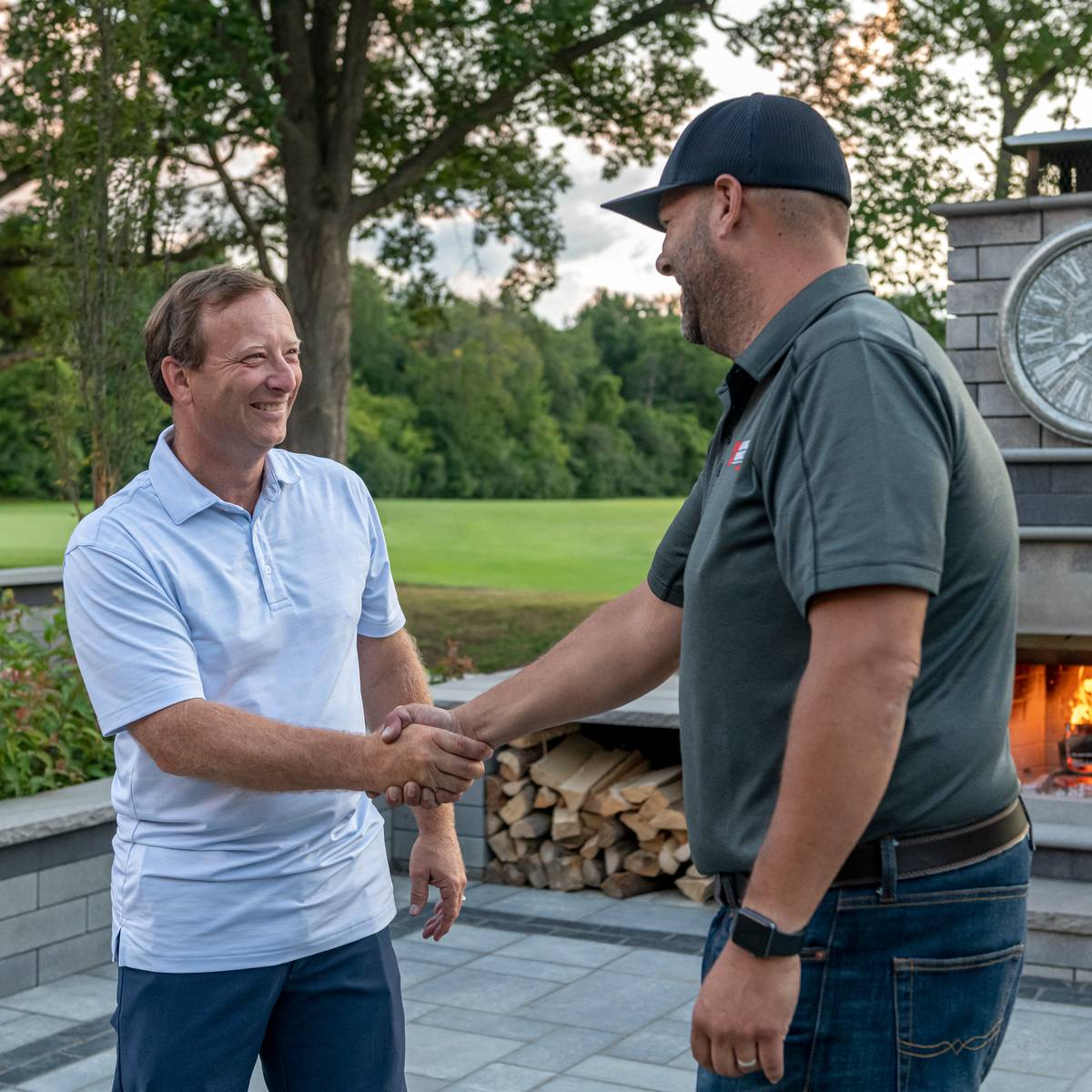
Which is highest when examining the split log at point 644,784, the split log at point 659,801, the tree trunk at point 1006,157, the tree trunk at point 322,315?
the tree trunk at point 1006,157

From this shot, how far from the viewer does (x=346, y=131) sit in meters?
11.7

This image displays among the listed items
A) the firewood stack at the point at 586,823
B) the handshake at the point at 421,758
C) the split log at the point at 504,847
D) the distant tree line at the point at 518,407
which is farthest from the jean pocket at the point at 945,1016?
the distant tree line at the point at 518,407

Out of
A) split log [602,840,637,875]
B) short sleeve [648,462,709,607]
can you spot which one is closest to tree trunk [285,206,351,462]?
split log [602,840,637,875]

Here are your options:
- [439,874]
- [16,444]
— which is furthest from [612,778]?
[16,444]

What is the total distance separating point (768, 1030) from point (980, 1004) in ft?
0.98

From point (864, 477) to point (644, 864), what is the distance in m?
4.26

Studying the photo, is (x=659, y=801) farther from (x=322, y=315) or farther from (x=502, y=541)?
(x=502, y=541)

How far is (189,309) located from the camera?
2.21 m

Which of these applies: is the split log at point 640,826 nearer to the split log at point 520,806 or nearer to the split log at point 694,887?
the split log at point 694,887

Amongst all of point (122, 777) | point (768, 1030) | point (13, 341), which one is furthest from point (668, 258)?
point (13, 341)

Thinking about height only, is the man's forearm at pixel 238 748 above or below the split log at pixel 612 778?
above

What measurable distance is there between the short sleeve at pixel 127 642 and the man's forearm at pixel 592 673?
0.53 m

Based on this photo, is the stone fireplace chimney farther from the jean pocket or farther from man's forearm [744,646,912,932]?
man's forearm [744,646,912,932]

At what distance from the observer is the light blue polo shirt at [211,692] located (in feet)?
6.73
